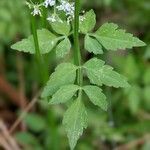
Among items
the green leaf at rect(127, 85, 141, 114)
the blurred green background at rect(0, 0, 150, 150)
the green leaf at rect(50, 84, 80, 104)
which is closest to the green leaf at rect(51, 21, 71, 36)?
the green leaf at rect(50, 84, 80, 104)

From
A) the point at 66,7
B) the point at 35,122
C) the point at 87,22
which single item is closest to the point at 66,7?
the point at 66,7

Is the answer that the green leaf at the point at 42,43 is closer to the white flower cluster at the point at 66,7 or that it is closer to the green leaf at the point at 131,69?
the white flower cluster at the point at 66,7

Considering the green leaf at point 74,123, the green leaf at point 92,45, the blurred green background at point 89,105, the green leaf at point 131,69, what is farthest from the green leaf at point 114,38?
the green leaf at point 131,69

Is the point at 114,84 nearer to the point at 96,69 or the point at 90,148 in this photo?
the point at 96,69

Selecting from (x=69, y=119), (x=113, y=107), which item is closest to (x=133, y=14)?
(x=113, y=107)

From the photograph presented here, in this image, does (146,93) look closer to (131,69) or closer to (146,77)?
(146,77)

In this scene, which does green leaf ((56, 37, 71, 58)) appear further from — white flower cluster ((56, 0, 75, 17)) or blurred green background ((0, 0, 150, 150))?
Result: blurred green background ((0, 0, 150, 150))
